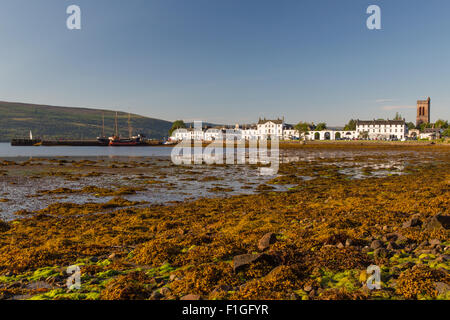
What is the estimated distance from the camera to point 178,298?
5469 millimetres

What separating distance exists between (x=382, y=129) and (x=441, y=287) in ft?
642

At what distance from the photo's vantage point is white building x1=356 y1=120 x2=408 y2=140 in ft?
553

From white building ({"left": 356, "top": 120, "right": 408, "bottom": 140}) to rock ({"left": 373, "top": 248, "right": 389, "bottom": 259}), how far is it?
181188 millimetres

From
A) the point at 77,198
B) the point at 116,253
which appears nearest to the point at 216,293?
the point at 116,253

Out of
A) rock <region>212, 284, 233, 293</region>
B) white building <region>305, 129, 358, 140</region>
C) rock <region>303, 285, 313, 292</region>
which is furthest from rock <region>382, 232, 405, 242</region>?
white building <region>305, 129, 358, 140</region>

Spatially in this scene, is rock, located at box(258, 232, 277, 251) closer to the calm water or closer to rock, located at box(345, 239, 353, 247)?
rock, located at box(345, 239, 353, 247)

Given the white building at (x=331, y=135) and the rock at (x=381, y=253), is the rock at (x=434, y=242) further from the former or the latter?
the white building at (x=331, y=135)

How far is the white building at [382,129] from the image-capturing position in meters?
169

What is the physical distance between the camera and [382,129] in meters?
174

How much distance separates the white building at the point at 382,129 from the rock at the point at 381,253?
18119cm

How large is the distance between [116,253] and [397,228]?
30.3 ft

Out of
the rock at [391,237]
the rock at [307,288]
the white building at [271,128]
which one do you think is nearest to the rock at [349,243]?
the rock at [391,237]

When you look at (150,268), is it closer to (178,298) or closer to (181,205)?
(178,298)
